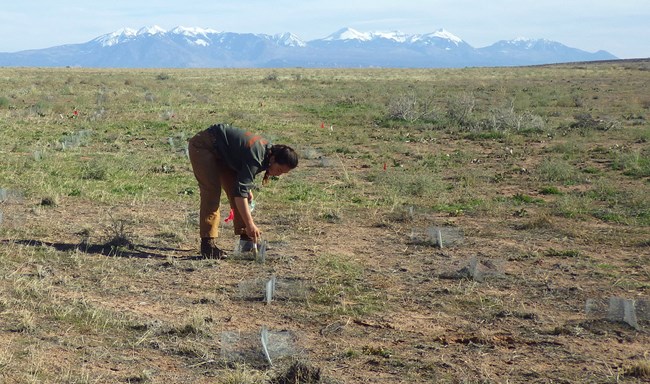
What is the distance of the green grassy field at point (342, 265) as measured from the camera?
14.6 ft

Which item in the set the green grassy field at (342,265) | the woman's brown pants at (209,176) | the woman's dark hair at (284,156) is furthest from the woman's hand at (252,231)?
the woman's dark hair at (284,156)

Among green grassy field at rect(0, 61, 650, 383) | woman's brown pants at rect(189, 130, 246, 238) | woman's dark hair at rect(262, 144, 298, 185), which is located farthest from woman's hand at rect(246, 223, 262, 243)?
woman's dark hair at rect(262, 144, 298, 185)

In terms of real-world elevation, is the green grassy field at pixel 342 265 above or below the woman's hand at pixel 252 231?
below

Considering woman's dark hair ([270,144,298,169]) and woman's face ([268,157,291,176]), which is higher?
woman's dark hair ([270,144,298,169])

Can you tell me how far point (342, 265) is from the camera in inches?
261

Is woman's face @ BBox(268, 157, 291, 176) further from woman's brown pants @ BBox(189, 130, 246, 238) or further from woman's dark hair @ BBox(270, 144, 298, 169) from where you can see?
woman's brown pants @ BBox(189, 130, 246, 238)

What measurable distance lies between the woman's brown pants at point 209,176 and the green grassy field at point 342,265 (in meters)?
0.40

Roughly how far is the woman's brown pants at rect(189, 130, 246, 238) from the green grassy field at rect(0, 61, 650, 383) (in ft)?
1.32

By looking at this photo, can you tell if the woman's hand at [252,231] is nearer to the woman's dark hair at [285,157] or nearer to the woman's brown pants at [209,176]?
the woman's brown pants at [209,176]

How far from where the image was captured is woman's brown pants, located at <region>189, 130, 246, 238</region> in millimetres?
6602

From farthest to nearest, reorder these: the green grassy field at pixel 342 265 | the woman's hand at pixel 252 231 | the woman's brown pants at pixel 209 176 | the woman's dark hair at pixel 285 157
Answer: the woman's brown pants at pixel 209 176
the woman's hand at pixel 252 231
the woman's dark hair at pixel 285 157
the green grassy field at pixel 342 265

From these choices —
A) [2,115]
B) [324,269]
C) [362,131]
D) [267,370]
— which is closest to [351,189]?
[324,269]

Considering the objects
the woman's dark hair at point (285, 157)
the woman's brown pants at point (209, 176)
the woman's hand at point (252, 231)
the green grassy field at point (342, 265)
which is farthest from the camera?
the woman's brown pants at point (209, 176)

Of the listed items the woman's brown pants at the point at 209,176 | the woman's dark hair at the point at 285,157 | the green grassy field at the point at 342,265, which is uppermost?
the woman's dark hair at the point at 285,157
